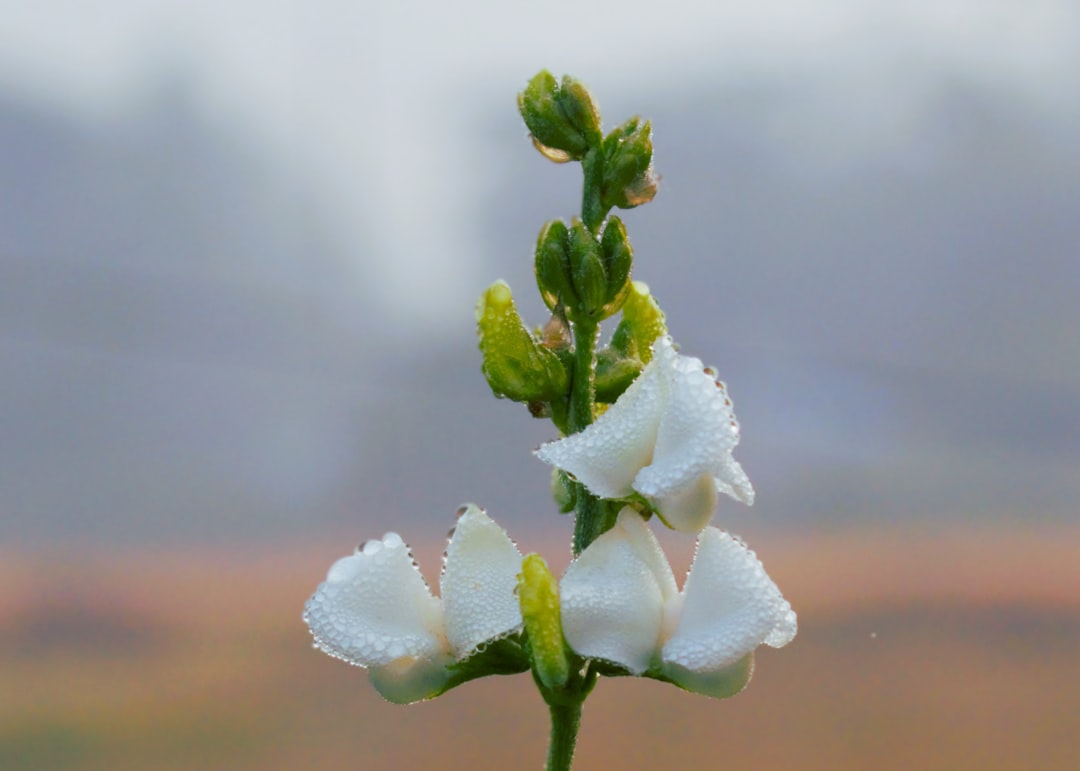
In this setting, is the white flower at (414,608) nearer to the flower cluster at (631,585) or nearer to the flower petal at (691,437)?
the flower cluster at (631,585)

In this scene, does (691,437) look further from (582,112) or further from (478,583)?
(582,112)

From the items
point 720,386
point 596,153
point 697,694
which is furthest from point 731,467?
point 596,153

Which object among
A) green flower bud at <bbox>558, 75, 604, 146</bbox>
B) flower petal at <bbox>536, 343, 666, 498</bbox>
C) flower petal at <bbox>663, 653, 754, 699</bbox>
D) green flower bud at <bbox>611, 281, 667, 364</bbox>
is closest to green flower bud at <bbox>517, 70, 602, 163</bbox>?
green flower bud at <bbox>558, 75, 604, 146</bbox>

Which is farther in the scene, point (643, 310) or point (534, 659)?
point (643, 310)

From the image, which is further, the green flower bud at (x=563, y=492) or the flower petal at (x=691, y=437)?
the green flower bud at (x=563, y=492)

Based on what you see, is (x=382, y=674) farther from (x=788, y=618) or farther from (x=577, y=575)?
(x=788, y=618)

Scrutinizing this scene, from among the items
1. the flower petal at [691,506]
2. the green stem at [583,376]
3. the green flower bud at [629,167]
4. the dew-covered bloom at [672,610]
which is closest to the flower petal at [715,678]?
the dew-covered bloom at [672,610]

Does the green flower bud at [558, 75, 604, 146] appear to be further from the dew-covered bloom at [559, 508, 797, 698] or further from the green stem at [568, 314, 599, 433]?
the dew-covered bloom at [559, 508, 797, 698]
